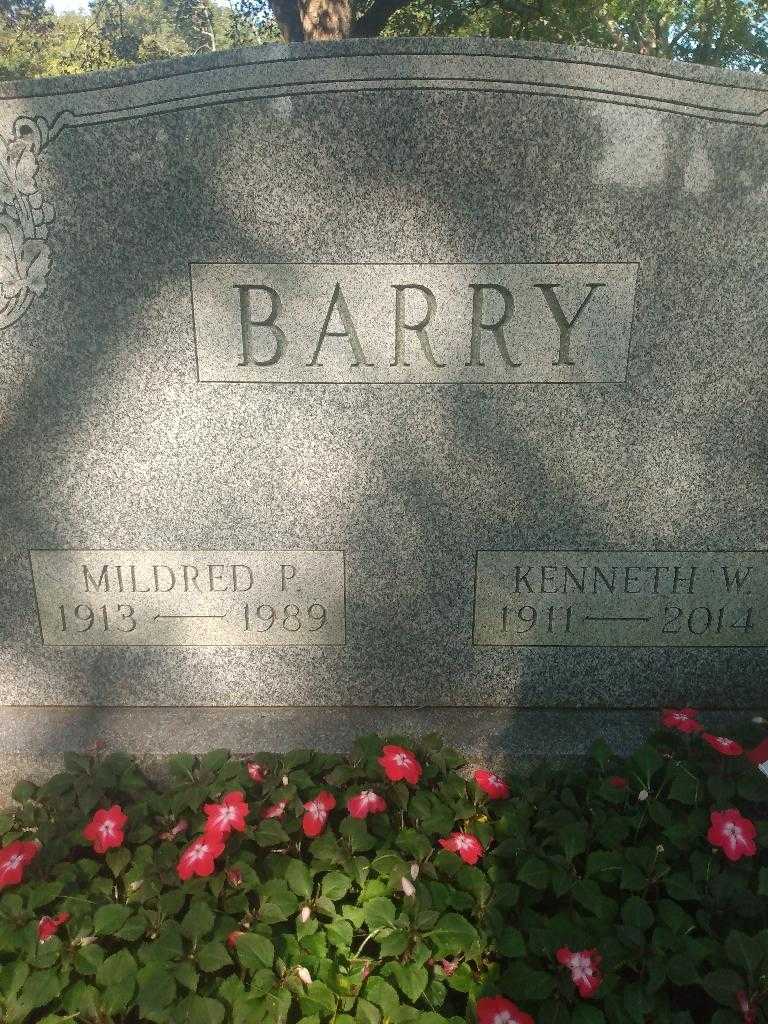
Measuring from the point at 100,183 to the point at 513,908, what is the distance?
223cm

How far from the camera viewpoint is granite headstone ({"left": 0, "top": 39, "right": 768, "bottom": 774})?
7.14 feet

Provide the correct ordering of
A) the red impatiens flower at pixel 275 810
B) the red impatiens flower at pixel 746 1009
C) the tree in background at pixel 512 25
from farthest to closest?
the tree in background at pixel 512 25, the red impatiens flower at pixel 275 810, the red impatiens flower at pixel 746 1009

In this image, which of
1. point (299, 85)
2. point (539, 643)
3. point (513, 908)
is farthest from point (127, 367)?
point (513, 908)

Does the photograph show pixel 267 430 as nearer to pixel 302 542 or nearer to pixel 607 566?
pixel 302 542

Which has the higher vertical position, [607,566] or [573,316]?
[573,316]

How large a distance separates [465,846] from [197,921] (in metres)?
0.67

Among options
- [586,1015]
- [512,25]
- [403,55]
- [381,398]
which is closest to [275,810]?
[586,1015]

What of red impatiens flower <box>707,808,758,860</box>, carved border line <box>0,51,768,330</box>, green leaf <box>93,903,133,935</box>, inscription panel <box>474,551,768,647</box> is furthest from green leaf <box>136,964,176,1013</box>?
carved border line <box>0,51,768,330</box>

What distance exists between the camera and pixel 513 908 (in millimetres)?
1885

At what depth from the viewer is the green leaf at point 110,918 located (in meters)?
1.75

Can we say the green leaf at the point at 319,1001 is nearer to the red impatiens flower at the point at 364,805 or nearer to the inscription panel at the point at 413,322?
the red impatiens flower at the point at 364,805

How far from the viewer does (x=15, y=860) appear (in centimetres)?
191

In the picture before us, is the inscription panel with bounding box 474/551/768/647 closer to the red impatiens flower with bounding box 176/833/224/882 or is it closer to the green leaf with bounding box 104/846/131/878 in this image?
the red impatiens flower with bounding box 176/833/224/882

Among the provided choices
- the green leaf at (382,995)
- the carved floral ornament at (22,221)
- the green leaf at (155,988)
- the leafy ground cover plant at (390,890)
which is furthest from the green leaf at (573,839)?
the carved floral ornament at (22,221)
